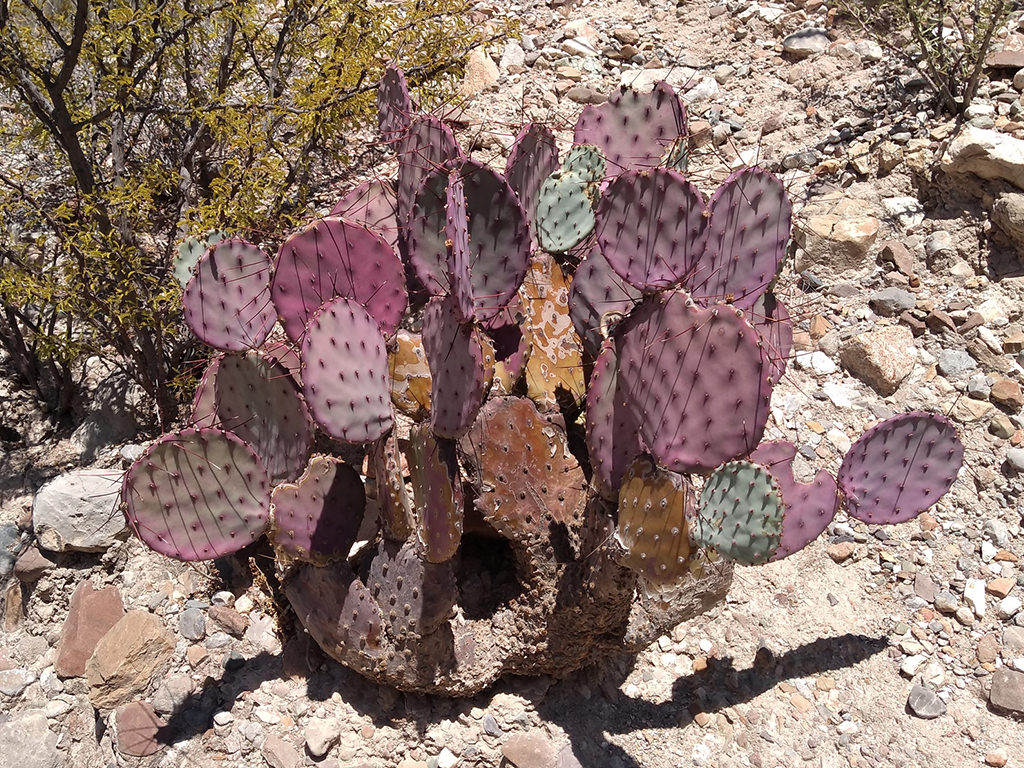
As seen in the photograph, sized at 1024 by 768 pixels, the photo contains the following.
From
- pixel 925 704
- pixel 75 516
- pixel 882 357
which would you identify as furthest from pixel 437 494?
pixel 882 357

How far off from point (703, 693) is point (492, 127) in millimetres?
3320

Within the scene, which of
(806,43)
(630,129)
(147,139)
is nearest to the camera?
(630,129)

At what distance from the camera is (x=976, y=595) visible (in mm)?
3166

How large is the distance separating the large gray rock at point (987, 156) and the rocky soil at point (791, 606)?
0.03 feet

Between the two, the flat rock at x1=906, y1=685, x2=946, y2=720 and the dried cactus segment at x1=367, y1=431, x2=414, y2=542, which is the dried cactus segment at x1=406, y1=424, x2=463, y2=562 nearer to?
the dried cactus segment at x1=367, y1=431, x2=414, y2=542

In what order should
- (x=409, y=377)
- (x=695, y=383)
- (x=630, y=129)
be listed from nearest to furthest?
1. (x=695, y=383)
2. (x=409, y=377)
3. (x=630, y=129)

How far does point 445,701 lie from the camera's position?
2.98 m

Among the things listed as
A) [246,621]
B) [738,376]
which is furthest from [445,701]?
[738,376]

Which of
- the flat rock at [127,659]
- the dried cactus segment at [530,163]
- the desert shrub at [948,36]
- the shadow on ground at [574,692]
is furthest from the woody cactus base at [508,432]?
the desert shrub at [948,36]

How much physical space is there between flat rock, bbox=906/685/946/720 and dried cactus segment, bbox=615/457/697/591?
3.67 ft

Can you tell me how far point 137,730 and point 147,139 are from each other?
10.3ft

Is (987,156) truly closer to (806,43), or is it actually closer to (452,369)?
(806,43)

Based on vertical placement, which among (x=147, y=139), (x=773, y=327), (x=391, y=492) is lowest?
(x=391, y=492)

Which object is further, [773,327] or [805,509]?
[773,327]
